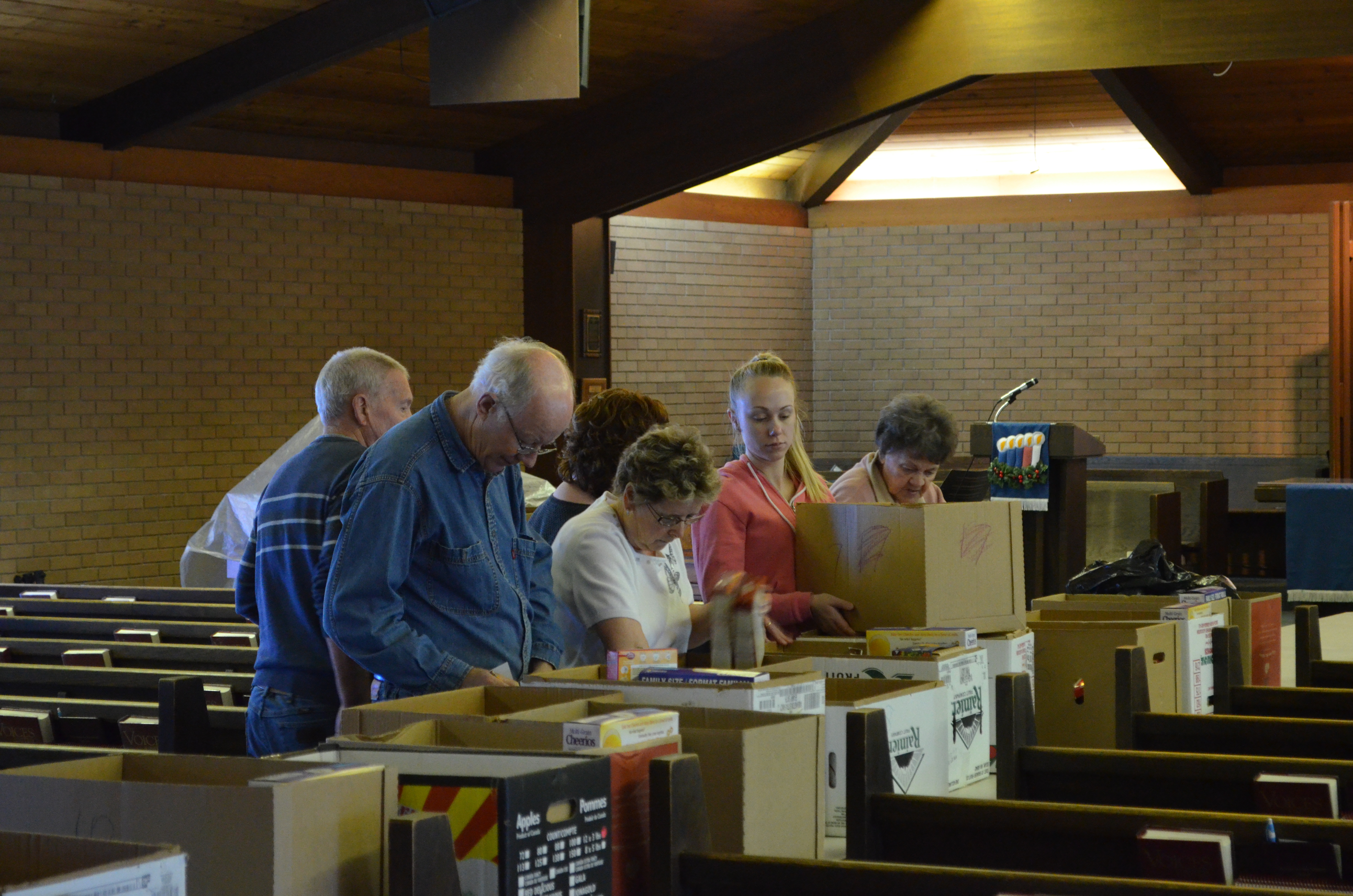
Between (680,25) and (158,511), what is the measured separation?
4.02m

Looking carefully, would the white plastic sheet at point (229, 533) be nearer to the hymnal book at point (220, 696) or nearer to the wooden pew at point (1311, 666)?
the hymnal book at point (220, 696)

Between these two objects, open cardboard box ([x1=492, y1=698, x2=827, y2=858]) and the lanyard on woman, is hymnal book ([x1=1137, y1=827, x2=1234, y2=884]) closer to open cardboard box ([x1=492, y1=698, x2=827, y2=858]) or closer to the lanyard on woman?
open cardboard box ([x1=492, y1=698, x2=827, y2=858])

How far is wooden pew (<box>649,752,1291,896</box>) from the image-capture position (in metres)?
1.44

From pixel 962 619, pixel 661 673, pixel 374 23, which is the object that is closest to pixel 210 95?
pixel 374 23

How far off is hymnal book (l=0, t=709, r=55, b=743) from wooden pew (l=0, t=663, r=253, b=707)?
1.17ft

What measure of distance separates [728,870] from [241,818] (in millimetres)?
498

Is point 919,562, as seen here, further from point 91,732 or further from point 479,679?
point 91,732

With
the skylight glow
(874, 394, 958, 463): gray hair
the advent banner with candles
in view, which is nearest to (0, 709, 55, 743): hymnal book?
(874, 394, 958, 463): gray hair

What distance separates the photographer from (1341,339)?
32.5 feet

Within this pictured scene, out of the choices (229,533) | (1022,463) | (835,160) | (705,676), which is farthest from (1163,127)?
(705,676)

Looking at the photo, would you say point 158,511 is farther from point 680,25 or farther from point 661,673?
point 661,673

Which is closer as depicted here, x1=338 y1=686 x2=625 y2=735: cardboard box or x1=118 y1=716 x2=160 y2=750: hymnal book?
x1=338 y1=686 x2=625 y2=735: cardboard box

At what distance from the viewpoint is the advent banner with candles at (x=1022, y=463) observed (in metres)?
6.94

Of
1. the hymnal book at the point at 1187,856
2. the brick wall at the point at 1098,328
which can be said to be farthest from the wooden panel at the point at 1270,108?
the hymnal book at the point at 1187,856
